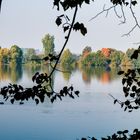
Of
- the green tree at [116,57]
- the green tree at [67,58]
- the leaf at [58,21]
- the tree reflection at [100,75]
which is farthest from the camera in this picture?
the green tree at [67,58]

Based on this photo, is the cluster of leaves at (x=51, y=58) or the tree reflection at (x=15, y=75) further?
the tree reflection at (x=15, y=75)

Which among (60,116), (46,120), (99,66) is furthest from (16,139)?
(99,66)

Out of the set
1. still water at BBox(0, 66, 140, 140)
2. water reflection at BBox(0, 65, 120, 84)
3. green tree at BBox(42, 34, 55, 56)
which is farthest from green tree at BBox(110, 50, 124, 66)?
still water at BBox(0, 66, 140, 140)

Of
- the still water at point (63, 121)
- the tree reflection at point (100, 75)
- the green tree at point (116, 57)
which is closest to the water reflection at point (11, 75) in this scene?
the tree reflection at point (100, 75)

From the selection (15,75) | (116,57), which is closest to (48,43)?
(116,57)

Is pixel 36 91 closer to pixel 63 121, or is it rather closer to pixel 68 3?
pixel 68 3

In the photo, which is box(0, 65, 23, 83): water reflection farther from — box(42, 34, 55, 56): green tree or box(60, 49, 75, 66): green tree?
box(60, 49, 75, 66): green tree

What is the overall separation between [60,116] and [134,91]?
12644mm

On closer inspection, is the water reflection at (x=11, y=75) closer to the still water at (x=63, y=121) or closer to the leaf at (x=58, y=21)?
the still water at (x=63, y=121)

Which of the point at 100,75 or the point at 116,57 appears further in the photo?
the point at 116,57

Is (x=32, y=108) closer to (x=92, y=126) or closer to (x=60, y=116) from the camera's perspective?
(x=60, y=116)

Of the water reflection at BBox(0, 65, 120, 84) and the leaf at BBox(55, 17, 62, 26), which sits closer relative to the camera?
the leaf at BBox(55, 17, 62, 26)

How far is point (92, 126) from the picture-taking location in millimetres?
13391

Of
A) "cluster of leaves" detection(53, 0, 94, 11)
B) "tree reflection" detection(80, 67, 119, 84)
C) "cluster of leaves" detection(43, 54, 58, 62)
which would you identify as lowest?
"tree reflection" detection(80, 67, 119, 84)
